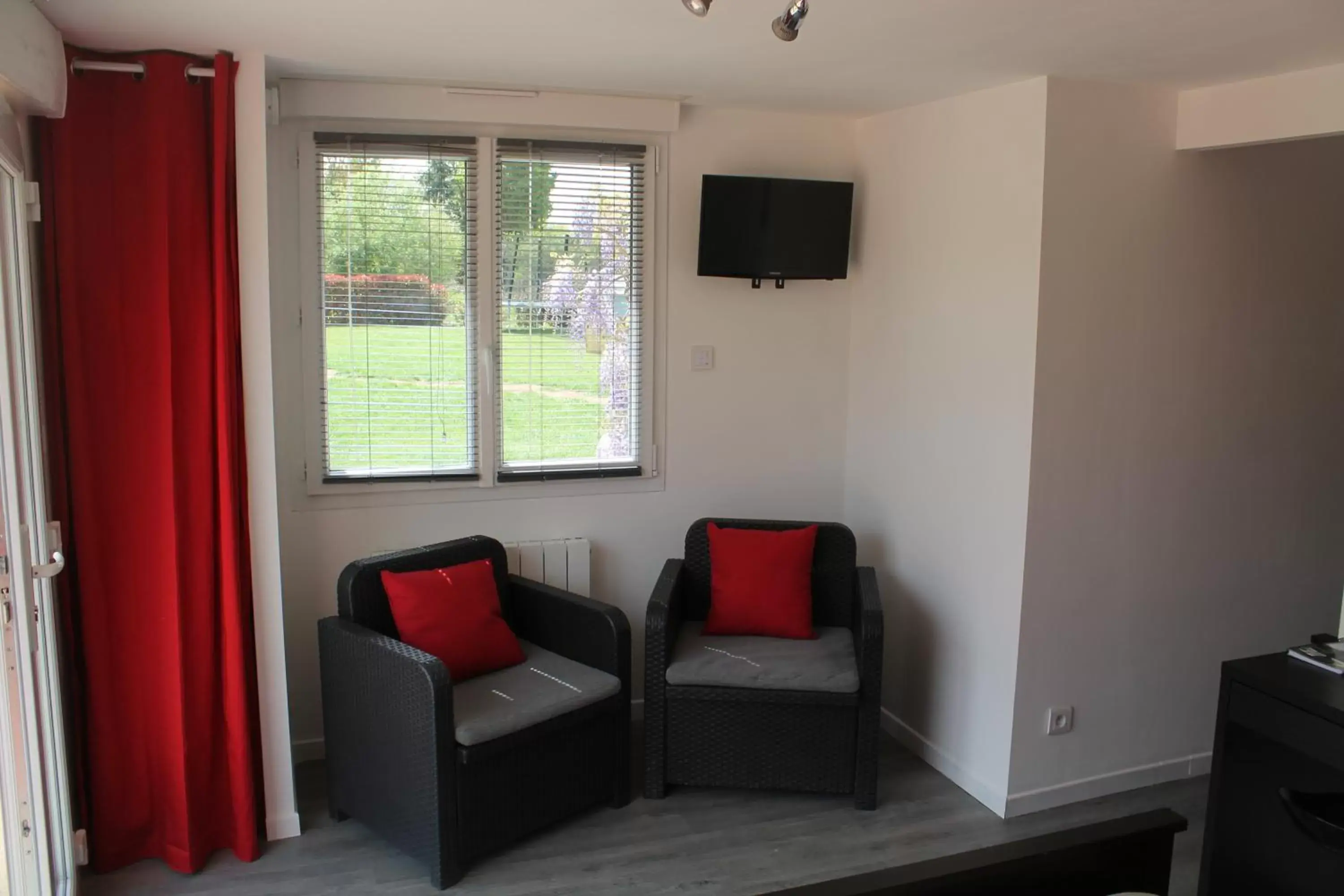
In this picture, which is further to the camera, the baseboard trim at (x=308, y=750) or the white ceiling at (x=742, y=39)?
the baseboard trim at (x=308, y=750)

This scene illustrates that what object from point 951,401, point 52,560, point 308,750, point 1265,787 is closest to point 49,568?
point 52,560

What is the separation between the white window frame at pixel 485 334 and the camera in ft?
12.2

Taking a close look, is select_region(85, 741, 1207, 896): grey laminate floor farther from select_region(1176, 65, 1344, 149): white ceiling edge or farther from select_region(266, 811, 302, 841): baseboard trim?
select_region(1176, 65, 1344, 149): white ceiling edge

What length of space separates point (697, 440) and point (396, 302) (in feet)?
4.26

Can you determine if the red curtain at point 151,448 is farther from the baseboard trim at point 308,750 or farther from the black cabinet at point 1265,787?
the black cabinet at point 1265,787

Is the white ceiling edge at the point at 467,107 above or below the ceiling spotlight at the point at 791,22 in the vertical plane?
above

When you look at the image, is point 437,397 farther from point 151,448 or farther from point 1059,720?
point 1059,720

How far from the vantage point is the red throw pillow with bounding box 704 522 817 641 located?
3.87 meters

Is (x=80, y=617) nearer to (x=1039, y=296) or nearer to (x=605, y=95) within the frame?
(x=605, y=95)

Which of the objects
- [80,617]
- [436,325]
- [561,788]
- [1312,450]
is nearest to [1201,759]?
[1312,450]

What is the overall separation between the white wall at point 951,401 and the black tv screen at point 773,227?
20 cm

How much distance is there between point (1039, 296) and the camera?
3.34 m

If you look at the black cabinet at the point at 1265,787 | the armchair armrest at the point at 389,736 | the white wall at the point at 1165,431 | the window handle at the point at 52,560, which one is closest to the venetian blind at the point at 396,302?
the armchair armrest at the point at 389,736

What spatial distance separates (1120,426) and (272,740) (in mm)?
2950
